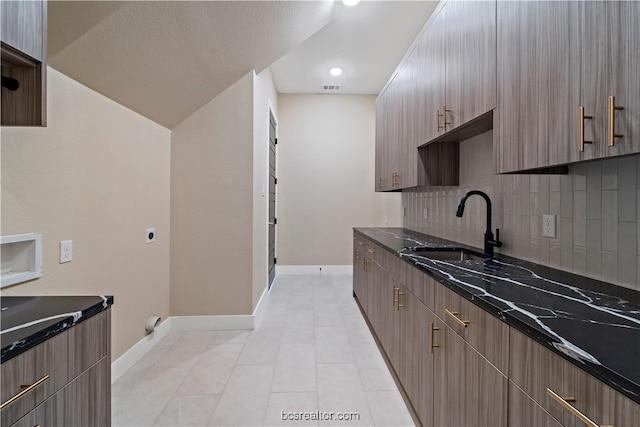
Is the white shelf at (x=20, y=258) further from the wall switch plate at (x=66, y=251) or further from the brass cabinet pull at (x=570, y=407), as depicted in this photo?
the brass cabinet pull at (x=570, y=407)

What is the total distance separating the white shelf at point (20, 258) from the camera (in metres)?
1.36

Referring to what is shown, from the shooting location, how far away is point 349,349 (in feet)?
8.68

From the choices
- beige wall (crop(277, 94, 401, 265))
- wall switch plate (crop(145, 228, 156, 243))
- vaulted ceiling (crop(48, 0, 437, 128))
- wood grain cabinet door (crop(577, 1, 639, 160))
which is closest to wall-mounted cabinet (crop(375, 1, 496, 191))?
wood grain cabinet door (crop(577, 1, 639, 160))

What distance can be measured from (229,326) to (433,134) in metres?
2.43

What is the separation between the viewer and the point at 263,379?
7.15 feet

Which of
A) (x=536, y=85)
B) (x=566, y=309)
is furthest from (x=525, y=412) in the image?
(x=536, y=85)

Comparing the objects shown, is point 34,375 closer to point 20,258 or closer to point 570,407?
point 20,258

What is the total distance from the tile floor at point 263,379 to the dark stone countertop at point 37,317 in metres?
1.07

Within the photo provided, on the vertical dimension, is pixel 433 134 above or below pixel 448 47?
below

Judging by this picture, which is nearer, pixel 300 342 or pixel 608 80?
pixel 608 80

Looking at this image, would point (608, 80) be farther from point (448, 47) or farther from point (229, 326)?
point (229, 326)

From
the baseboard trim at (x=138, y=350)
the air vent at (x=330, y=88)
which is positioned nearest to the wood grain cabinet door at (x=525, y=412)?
→ the baseboard trim at (x=138, y=350)

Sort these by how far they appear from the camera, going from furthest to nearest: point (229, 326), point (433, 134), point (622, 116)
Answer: point (229, 326)
point (433, 134)
point (622, 116)

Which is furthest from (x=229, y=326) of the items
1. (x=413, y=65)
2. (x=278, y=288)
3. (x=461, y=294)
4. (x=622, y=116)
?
(x=622, y=116)
